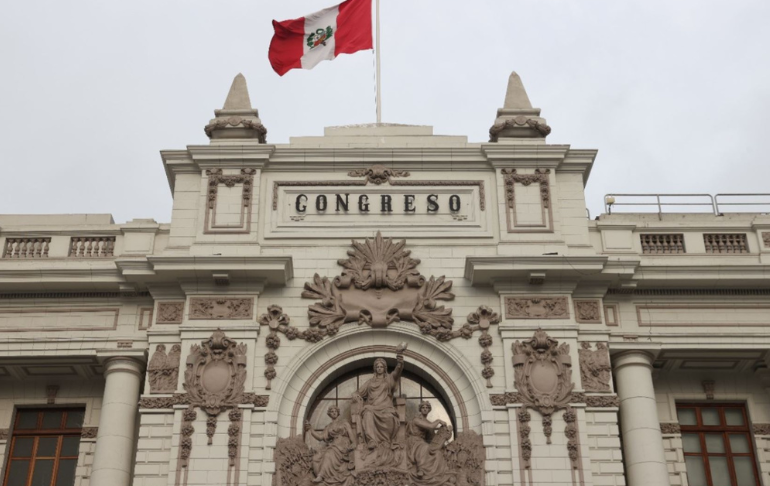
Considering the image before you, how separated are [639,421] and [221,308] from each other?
33.4ft

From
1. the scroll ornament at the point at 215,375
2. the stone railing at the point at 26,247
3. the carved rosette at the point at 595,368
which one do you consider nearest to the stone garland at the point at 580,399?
the carved rosette at the point at 595,368

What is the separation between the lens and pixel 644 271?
25.9 m

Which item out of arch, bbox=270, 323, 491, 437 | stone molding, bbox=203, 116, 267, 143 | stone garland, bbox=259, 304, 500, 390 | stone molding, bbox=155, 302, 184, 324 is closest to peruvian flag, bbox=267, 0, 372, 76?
stone molding, bbox=203, 116, 267, 143

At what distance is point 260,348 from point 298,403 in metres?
1.60

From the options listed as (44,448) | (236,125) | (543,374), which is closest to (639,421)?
(543,374)

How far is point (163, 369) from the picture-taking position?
24.8 metres

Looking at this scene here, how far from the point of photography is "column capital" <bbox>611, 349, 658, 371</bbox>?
83.6 ft

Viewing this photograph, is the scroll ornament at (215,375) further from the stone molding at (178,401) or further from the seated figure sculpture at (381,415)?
the seated figure sculpture at (381,415)

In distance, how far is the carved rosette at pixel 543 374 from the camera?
79.5 ft

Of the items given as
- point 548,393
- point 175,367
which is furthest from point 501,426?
point 175,367

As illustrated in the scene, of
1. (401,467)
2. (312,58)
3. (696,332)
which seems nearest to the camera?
(401,467)

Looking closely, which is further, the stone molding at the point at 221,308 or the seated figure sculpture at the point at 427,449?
the stone molding at the point at 221,308

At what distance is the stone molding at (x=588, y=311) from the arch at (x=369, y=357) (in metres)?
3.02

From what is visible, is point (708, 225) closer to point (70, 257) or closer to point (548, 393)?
point (548, 393)
